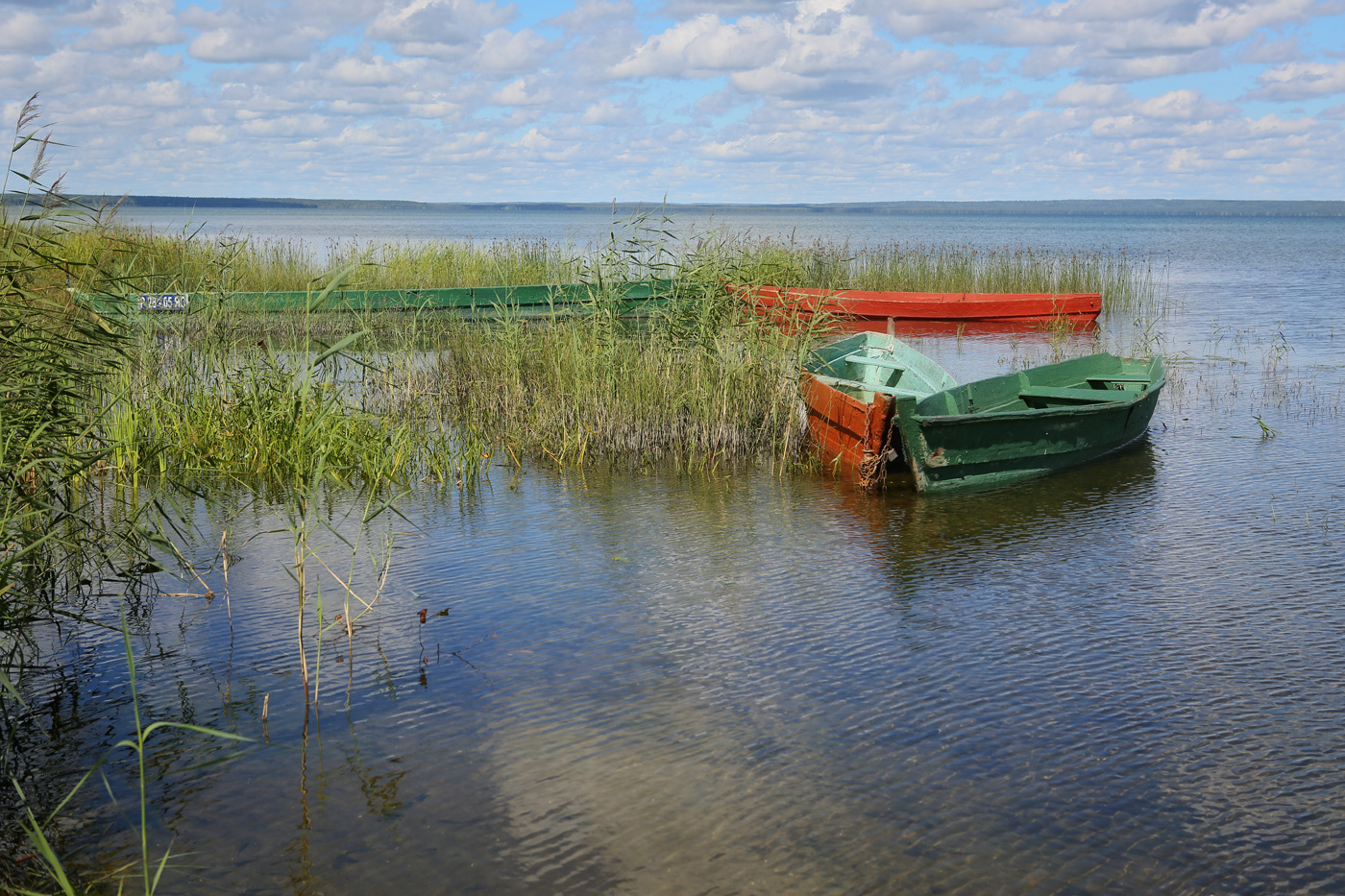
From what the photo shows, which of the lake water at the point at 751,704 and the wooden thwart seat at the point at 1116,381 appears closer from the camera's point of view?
the lake water at the point at 751,704

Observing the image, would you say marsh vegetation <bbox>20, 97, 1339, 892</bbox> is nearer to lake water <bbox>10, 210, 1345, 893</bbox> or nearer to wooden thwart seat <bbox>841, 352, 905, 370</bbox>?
lake water <bbox>10, 210, 1345, 893</bbox>

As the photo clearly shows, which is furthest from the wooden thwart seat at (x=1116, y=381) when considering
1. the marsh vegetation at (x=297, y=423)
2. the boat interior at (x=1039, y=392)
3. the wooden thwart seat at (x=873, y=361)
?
the wooden thwart seat at (x=873, y=361)

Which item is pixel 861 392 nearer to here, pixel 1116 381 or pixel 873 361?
pixel 873 361

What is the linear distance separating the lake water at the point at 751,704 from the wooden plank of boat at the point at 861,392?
0.64 m

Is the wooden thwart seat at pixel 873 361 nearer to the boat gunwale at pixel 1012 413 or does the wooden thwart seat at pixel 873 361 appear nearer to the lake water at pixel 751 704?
the boat gunwale at pixel 1012 413

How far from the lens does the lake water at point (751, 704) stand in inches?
117

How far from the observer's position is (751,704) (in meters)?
3.91

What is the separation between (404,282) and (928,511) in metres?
11.1

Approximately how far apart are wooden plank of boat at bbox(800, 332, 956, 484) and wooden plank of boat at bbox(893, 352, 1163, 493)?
192 mm

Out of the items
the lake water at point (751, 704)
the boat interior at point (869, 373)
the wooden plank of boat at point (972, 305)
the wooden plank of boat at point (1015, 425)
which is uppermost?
the wooden plank of boat at point (972, 305)

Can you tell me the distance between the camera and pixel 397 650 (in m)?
4.38

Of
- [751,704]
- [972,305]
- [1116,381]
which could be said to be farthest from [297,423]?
[972,305]

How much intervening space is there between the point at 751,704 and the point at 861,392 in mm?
4788

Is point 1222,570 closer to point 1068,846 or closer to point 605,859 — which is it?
point 1068,846
